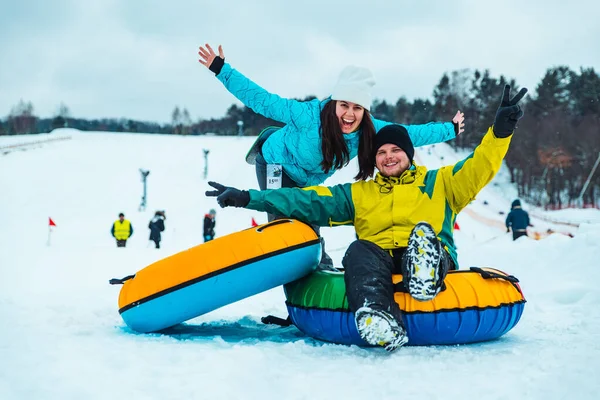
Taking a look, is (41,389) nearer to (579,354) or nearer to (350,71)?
(579,354)

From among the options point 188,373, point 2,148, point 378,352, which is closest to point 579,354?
point 378,352

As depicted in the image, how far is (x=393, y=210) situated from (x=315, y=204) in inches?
19.4

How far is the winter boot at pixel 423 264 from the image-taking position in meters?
2.58

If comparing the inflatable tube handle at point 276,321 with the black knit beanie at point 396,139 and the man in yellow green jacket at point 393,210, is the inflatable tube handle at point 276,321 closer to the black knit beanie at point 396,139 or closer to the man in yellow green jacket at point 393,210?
the man in yellow green jacket at point 393,210

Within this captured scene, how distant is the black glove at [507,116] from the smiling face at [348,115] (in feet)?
3.27

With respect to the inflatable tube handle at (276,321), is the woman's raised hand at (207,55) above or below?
above

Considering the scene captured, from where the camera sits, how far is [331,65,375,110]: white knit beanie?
3621 millimetres

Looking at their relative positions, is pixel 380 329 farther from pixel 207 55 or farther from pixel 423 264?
pixel 207 55

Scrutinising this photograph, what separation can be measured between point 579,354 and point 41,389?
6.78 feet

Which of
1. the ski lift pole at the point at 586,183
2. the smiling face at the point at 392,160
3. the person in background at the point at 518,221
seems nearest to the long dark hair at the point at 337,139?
the smiling face at the point at 392,160

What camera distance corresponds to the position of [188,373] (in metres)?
2.04

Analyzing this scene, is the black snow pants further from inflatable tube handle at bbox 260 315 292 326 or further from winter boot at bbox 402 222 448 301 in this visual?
inflatable tube handle at bbox 260 315 292 326

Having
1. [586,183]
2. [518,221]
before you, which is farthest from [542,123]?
[518,221]

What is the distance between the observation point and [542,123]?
42125mm
